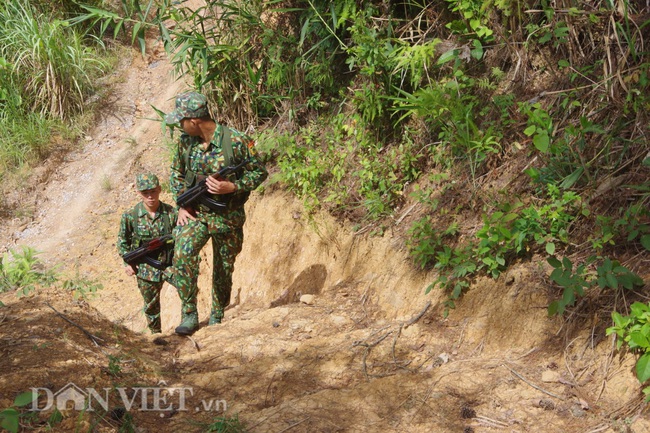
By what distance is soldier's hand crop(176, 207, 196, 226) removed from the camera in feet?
17.3

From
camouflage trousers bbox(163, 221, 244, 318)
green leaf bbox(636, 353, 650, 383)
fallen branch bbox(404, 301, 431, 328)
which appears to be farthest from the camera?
camouflage trousers bbox(163, 221, 244, 318)

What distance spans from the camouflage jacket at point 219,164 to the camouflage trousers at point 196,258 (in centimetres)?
8

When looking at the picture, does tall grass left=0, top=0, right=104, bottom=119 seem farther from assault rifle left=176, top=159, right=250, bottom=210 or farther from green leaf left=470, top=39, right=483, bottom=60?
green leaf left=470, top=39, right=483, bottom=60

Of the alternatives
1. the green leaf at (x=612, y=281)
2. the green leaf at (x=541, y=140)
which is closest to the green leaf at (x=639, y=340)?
the green leaf at (x=612, y=281)

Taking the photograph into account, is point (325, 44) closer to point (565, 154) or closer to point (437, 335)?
point (565, 154)

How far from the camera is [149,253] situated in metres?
5.82

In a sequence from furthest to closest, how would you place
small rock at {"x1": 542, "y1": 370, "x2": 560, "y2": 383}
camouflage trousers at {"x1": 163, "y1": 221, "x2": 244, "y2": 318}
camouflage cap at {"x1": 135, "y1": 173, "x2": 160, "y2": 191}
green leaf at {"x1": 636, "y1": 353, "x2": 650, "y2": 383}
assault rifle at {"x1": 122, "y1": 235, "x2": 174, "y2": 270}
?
assault rifle at {"x1": 122, "y1": 235, "x2": 174, "y2": 270} < camouflage cap at {"x1": 135, "y1": 173, "x2": 160, "y2": 191} < camouflage trousers at {"x1": 163, "y1": 221, "x2": 244, "y2": 318} < small rock at {"x1": 542, "y1": 370, "x2": 560, "y2": 383} < green leaf at {"x1": 636, "y1": 353, "x2": 650, "y2": 383}

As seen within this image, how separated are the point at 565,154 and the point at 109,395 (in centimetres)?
313

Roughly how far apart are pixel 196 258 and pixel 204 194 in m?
0.52

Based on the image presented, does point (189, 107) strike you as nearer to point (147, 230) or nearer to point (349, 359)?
point (147, 230)

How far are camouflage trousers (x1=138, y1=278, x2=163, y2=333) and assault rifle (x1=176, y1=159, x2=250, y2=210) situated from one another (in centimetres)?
110

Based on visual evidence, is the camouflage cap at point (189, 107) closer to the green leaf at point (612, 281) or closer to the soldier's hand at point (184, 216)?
the soldier's hand at point (184, 216)

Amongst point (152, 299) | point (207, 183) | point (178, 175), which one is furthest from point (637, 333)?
point (152, 299)

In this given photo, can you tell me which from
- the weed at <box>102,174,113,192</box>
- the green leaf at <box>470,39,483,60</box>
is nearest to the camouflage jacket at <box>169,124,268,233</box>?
the green leaf at <box>470,39,483,60</box>
